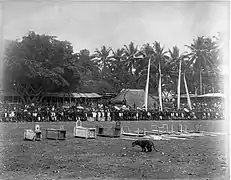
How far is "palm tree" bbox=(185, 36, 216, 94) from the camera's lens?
11.0 feet

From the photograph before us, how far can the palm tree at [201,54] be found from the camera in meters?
3.35

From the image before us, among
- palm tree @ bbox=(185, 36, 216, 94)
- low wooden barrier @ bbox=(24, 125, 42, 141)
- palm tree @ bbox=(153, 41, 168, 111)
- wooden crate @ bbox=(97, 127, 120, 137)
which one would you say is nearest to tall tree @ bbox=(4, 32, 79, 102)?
low wooden barrier @ bbox=(24, 125, 42, 141)

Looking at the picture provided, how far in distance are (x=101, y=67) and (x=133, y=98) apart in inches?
37.6

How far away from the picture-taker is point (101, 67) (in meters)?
4.19

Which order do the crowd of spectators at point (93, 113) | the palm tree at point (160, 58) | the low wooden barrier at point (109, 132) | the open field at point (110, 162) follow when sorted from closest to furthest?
1. the open field at point (110, 162)
2. the palm tree at point (160, 58)
3. the crowd of spectators at point (93, 113)
4. the low wooden barrier at point (109, 132)

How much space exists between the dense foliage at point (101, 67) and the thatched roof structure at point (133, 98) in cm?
9

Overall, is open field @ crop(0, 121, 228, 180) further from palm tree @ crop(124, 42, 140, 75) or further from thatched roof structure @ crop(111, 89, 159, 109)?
palm tree @ crop(124, 42, 140, 75)

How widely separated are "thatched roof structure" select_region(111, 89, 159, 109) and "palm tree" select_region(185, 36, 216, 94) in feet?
2.34

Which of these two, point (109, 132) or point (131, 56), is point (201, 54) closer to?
A: point (131, 56)

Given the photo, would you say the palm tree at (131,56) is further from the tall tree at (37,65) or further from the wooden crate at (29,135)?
the wooden crate at (29,135)

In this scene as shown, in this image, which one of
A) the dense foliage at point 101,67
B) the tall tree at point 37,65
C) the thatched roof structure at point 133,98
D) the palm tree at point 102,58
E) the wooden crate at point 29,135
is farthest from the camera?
the thatched roof structure at point 133,98

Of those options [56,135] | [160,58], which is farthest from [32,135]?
[160,58]

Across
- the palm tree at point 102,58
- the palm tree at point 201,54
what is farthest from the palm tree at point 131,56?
the palm tree at point 201,54

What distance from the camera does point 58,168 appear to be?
111 inches
